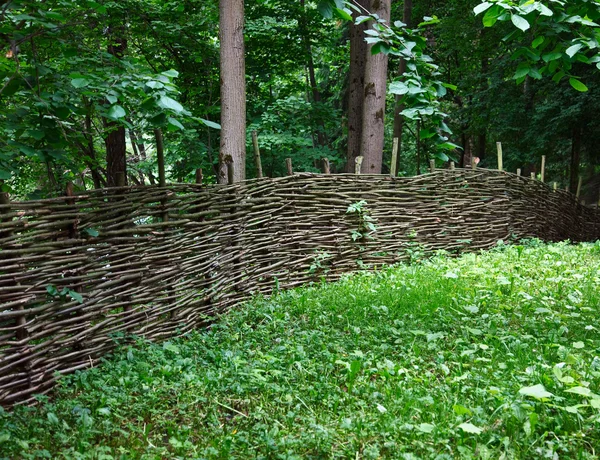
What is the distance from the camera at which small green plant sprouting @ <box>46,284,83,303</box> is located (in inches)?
125

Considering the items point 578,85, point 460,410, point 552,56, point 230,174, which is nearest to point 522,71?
point 552,56

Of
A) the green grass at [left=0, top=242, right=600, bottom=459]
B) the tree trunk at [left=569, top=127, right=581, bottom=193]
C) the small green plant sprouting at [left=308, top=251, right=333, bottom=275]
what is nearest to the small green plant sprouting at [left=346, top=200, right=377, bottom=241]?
the small green plant sprouting at [left=308, top=251, right=333, bottom=275]

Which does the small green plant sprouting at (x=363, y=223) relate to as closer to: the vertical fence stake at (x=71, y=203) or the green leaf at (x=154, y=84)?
the vertical fence stake at (x=71, y=203)

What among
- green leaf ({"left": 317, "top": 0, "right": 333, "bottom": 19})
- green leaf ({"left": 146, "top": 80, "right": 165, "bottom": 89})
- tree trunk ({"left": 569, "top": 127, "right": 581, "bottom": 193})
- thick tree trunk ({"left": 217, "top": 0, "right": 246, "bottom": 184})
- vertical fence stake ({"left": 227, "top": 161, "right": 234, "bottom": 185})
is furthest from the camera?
tree trunk ({"left": 569, "top": 127, "right": 581, "bottom": 193})

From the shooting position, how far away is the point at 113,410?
9.04 ft

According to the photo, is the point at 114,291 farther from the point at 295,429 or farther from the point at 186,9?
the point at 186,9

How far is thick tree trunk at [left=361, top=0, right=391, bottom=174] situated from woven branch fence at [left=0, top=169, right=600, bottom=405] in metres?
0.77

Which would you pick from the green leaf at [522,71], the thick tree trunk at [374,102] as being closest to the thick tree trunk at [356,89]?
the thick tree trunk at [374,102]

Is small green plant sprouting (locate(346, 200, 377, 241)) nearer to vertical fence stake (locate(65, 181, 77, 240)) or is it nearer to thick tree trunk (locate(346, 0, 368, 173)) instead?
thick tree trunk (locate(346, 0, 368, 173))

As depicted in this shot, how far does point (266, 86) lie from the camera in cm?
1168

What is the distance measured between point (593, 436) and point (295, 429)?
136cm

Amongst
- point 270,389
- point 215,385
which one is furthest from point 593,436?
point 215,385

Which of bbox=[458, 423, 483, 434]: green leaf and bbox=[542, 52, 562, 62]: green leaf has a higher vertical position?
bbox=[542, 52, 562, 62]: green leaf

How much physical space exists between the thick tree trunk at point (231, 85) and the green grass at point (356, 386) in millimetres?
1921
